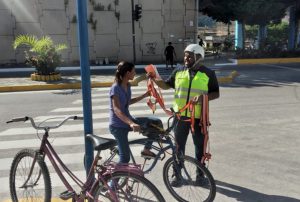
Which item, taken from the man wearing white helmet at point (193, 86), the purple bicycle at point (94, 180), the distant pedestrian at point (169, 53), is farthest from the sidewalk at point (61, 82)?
the purple bicycle at point (94, 180)

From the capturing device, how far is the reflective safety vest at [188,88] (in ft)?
16.8

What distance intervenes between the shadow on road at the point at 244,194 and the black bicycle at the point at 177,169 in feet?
1.77

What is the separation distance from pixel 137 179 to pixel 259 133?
18.1ft

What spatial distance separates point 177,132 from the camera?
5.39 metres

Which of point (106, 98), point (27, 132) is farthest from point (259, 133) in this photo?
point (106, 98)

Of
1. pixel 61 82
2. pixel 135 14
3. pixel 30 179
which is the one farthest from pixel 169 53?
pixel 30 179

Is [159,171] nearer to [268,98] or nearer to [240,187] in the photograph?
[240,187]

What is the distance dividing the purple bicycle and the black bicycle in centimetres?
69

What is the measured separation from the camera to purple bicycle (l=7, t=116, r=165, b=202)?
3.63 m

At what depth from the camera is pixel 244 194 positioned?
17.5ft

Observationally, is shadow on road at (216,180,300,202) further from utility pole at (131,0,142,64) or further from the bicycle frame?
utility pole at (131,0,142,64)

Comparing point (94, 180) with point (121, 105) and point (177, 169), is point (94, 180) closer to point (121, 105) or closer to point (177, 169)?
point (121, 105)

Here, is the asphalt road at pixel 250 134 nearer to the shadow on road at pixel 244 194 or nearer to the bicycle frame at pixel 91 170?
the shadow on road at pixel 244 194

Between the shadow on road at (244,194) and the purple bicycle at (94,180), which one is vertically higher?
the purple bicycle at (94,180)
